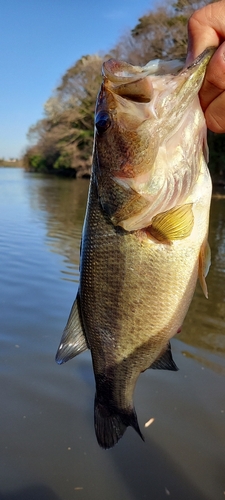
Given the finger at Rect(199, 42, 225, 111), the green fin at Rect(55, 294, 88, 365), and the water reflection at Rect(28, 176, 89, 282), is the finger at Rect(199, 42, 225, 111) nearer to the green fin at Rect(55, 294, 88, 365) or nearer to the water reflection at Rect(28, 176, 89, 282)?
the green fin at Rect(55, 294, 88, 365)

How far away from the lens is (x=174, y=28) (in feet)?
105

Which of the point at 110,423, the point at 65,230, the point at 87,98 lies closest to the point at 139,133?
the point at 110,423

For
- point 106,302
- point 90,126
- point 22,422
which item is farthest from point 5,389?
point 90,126

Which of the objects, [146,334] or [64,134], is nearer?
[146,334]

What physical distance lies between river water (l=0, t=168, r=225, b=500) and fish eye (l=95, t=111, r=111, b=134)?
2245 mm

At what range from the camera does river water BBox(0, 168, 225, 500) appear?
2896mm

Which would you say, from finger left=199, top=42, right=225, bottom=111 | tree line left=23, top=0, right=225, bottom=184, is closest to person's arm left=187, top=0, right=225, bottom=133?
finger left=199, top=42, right=225, bottom=111

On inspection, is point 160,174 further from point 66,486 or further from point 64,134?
point 64,134

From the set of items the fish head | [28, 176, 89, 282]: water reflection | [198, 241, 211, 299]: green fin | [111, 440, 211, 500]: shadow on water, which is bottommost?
[28, 176, 89, 282]: water reflection

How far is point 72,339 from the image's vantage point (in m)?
2.25

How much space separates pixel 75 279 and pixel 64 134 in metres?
42.8

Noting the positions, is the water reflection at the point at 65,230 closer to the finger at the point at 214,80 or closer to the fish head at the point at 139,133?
the fish head at the point at 139,133

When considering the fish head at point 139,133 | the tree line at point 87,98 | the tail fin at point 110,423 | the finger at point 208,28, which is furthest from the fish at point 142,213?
the tree line at point 87,98

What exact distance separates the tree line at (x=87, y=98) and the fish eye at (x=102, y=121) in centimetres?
2402
